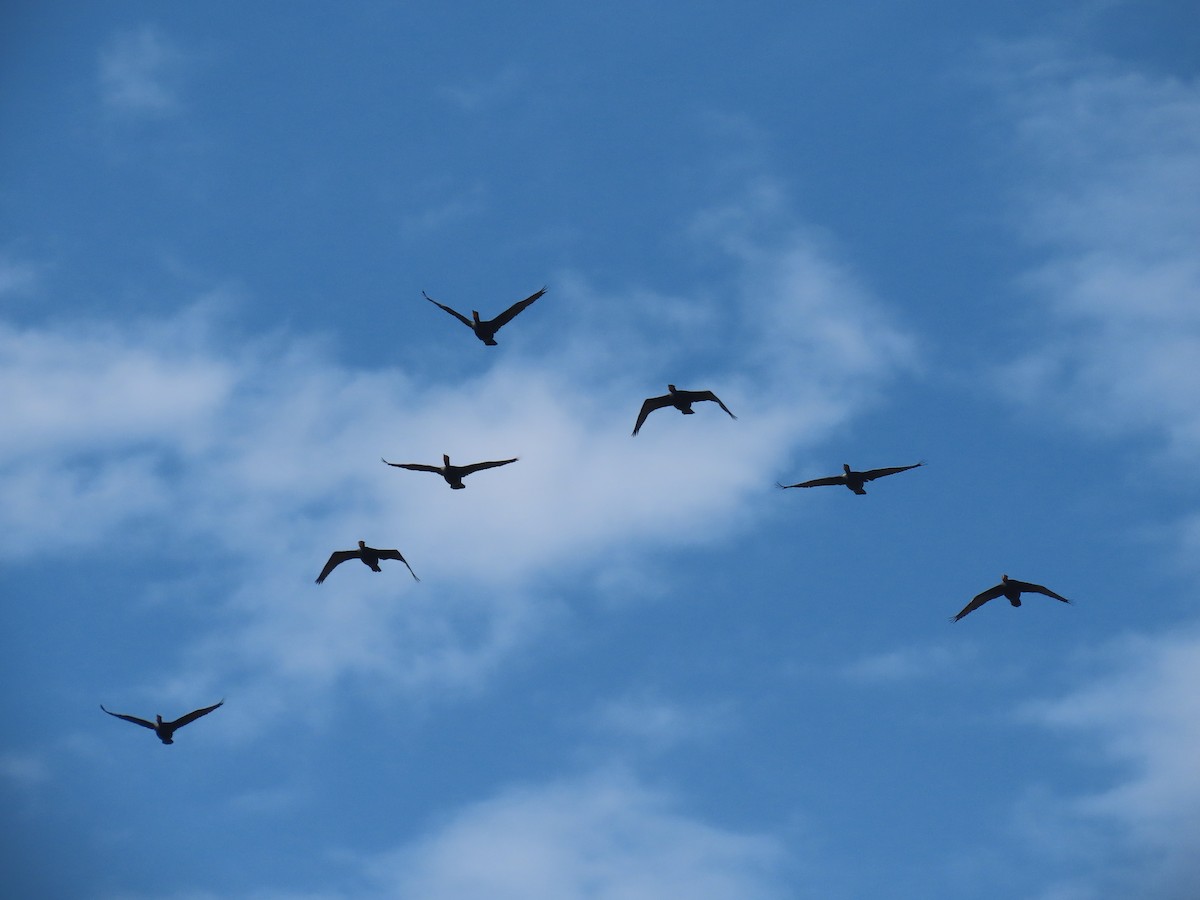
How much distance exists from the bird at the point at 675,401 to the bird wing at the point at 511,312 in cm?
555

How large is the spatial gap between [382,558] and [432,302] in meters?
9.54

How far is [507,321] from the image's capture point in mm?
56094

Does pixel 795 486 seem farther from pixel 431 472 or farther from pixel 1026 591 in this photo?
pixel 431 472

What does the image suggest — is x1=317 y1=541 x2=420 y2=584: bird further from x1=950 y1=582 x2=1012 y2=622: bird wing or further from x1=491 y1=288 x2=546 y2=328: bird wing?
x1=950 y1=582 x2=1012 y2=622: bird wing

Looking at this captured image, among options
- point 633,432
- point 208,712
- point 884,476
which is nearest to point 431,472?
point 633,432

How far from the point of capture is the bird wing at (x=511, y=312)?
54.3 m

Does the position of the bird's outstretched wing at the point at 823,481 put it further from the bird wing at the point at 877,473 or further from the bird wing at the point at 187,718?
the bird wing at the point at 187,718

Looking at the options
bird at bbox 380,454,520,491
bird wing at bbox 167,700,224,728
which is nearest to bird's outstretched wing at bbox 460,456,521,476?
bird at bbox 380,454,520,491

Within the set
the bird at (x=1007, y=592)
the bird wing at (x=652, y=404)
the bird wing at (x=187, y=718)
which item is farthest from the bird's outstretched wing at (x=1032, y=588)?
the bird wing at (x=187, y=718)

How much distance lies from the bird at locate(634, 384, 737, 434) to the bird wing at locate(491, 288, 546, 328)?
18.2ft

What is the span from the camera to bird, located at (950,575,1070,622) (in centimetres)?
5403

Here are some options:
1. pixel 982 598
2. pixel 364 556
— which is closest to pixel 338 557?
pixel 364 556

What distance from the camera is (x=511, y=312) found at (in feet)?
181

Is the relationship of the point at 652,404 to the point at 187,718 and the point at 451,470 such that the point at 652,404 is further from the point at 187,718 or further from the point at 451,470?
the point at 187,718
